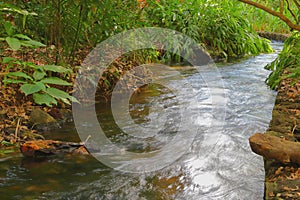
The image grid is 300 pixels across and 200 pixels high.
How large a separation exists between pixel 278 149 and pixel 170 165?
34.6 inches

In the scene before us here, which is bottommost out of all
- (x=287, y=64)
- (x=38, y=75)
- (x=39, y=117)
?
(x=39, y=117)

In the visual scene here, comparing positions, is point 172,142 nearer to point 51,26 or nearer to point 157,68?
point 51,26

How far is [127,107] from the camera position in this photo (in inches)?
174

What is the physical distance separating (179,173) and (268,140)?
72 centimetres

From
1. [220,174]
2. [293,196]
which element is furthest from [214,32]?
[293,196]

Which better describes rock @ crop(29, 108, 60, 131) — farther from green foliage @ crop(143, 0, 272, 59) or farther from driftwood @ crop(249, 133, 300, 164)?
green foliage @ crop(143, 0, 272, 59)

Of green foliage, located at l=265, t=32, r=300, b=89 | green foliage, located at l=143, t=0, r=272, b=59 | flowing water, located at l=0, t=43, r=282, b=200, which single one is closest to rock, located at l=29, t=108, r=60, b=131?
flowing water, located at l=0, t=43, r=282, b=200

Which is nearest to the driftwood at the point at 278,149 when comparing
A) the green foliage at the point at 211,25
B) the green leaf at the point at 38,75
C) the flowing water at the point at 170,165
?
the flowing water at the point at 170,165

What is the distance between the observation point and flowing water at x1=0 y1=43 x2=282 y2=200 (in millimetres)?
2388

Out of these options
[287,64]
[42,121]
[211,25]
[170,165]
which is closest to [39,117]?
[42,121]

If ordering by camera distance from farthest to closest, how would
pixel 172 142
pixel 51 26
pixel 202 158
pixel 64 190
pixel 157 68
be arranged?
pixel 157 68 < pixel 51 26 < pixel 172 142 < pixel 202 158 < pixel 64 190

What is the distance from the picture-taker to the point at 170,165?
2840 millimetres

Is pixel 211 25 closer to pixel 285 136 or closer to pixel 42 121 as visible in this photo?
pixel 42 121

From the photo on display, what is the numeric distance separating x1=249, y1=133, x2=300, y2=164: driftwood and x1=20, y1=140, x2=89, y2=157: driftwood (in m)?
1.39
